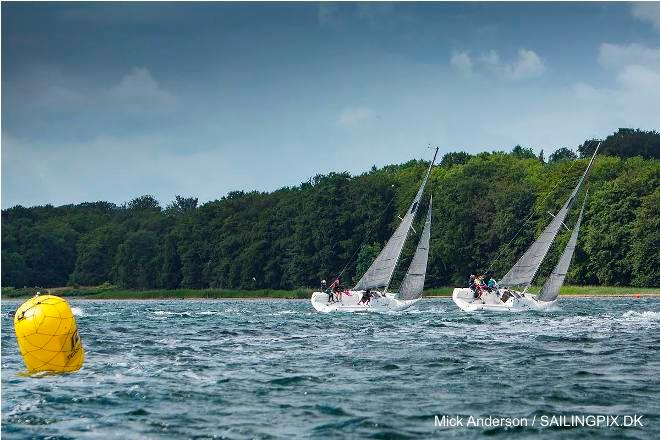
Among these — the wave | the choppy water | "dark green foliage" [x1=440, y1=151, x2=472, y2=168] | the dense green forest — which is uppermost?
"dark green foliage" [x1=440, y1=151, x2=472, y2=168]

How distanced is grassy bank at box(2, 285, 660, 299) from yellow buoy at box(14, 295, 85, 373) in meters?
81.5

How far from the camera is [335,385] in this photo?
30.0 m

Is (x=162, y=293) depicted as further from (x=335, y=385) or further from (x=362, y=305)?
(x=335, y=385)

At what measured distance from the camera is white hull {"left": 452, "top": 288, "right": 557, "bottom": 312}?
75.9 meters

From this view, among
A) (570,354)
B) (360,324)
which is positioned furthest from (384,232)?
(570,354)

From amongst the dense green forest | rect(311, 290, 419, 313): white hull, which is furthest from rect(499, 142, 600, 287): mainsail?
the dense green forest

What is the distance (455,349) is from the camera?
133 feet

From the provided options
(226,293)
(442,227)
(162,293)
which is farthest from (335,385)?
(162,293)

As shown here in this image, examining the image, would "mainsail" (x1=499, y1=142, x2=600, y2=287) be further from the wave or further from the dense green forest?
the dense green forest

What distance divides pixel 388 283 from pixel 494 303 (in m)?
8.03

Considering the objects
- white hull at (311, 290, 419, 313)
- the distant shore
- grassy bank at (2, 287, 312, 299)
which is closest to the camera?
white hull at (311, 290, 419, 313)

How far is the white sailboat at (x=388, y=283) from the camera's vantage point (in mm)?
75875

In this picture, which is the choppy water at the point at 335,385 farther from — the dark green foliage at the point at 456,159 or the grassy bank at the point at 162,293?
the dark green foliage at the point at 456,159

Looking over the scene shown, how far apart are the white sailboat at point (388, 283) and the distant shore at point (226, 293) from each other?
139ft
